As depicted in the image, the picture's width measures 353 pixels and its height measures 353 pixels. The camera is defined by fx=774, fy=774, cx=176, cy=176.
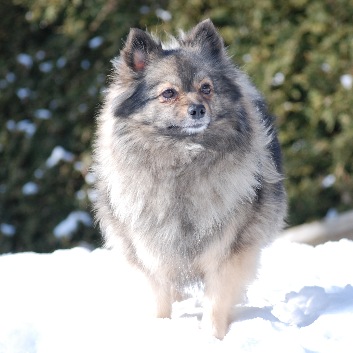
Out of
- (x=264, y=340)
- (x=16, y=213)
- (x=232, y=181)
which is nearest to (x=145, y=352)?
(x=264, y=340)

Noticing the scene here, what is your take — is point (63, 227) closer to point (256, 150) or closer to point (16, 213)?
point (16, 213)

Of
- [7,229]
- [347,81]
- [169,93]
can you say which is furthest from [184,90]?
[7,229]

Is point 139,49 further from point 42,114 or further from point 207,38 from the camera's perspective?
point 42,114

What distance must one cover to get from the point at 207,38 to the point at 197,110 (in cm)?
57

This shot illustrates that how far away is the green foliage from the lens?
6.43 meters

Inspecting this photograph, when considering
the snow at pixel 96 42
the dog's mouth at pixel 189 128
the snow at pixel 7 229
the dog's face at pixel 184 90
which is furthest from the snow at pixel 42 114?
the dog's mouth at pixel 189 128

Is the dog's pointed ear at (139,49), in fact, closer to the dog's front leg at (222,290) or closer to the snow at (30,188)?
the dog's front leg at (222,290)

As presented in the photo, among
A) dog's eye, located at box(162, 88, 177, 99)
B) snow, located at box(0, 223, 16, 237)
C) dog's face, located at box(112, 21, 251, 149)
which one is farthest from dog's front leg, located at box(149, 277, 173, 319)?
snow, located at box(0, 223, 16, 237)

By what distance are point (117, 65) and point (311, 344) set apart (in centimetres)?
174

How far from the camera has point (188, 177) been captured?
3.77 meters

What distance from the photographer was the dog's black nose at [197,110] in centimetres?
362

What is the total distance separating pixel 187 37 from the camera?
160 inches

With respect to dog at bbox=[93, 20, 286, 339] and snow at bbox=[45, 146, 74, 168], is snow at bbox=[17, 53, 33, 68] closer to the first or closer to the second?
snow at bbox=[45, 146, 74, 168]

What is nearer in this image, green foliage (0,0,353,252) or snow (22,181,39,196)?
green foliage (0,0,353,252)
